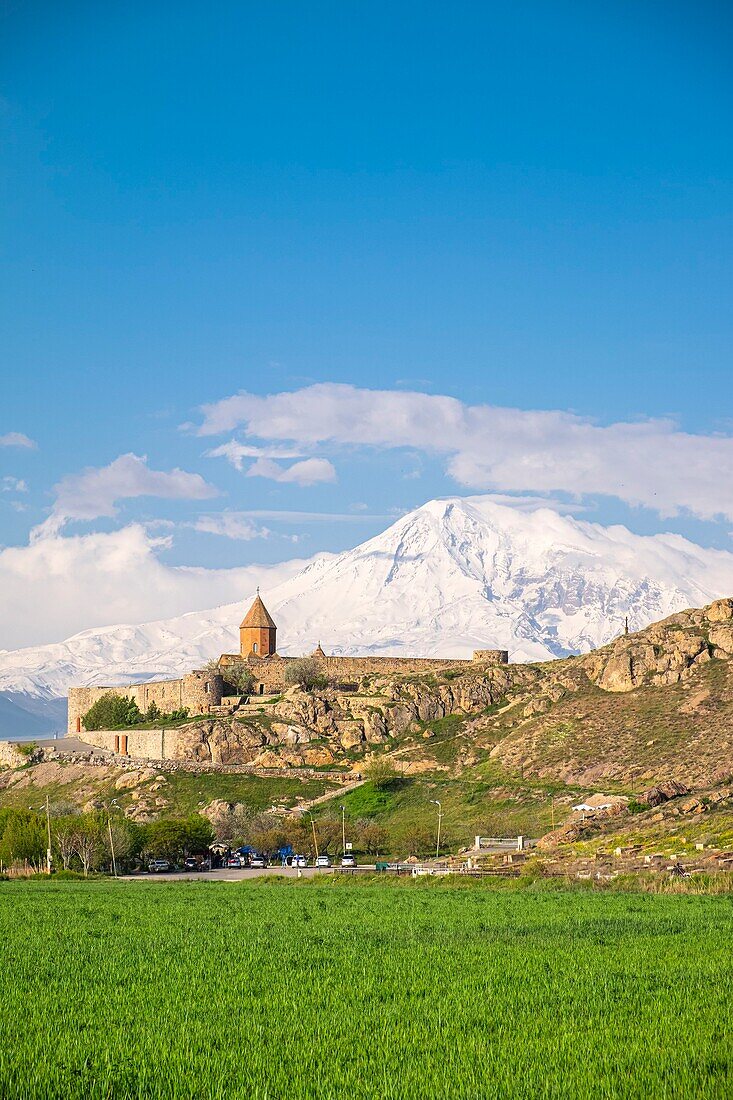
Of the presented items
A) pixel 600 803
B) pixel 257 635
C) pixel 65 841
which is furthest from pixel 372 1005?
pixel 257 635

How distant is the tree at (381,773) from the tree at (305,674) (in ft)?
50.8

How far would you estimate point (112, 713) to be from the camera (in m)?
101

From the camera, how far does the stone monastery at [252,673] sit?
97062 mm

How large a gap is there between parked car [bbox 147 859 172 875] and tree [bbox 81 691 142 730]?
34.1 metres

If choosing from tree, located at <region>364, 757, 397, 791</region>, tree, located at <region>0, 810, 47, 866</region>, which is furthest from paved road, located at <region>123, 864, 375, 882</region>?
tree, located at <region>364, 757, 397, 791</region>

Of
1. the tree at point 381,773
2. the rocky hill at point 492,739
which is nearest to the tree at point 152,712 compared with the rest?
the rocky hill at point 492,739

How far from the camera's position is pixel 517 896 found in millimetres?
33969

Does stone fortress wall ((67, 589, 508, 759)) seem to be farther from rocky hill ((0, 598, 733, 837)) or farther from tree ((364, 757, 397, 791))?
tree ((364, 757, 397, 791))

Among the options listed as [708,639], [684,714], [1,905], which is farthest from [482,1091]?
[708,639]

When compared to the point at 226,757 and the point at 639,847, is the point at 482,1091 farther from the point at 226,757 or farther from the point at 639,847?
the point at 226,757

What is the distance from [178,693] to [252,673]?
6.97m

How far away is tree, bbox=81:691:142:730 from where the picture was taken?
100 meters

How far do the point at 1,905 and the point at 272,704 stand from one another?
58770mm

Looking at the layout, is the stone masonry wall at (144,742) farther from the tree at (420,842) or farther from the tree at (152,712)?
the tree at (420,842)
